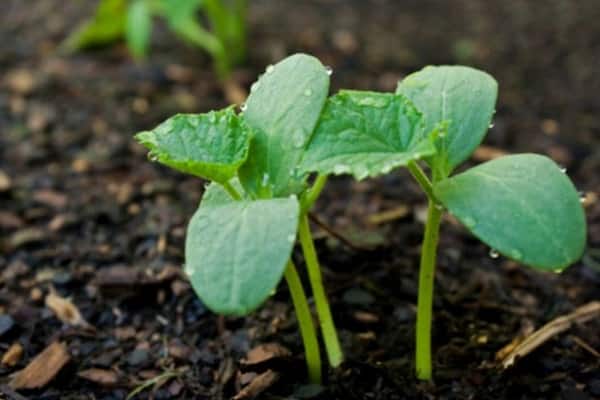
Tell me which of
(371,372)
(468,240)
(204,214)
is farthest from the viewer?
(468,240)

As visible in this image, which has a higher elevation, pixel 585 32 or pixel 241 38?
pixel 241 38

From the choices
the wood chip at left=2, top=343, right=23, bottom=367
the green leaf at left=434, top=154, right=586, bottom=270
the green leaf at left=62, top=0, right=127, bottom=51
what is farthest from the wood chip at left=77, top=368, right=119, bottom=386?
the green leaf at left=62, top=0, right=127, bottom=51

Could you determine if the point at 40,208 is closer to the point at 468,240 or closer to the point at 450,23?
the point at 468,240

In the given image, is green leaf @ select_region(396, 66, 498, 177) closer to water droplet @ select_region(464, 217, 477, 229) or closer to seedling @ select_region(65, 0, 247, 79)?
water droplet @ select_region(464, 217, 477, 229)

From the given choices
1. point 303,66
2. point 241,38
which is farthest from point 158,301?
point 241,38

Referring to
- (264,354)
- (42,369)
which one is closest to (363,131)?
(264,354)

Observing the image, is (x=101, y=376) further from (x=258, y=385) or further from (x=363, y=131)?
(x=363, y=131)

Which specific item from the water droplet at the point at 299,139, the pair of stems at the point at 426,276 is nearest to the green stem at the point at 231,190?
the water droplet at the point at 299,139
